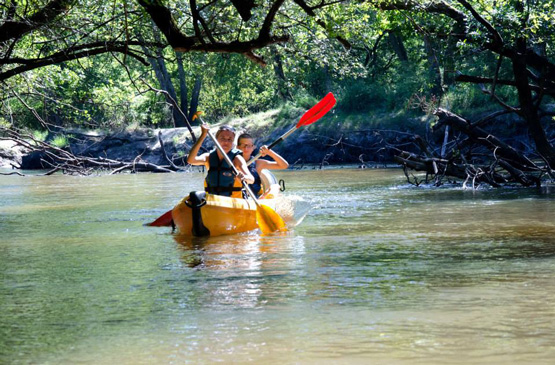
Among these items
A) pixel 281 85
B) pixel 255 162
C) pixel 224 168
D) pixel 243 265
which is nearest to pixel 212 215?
pixel 224 168

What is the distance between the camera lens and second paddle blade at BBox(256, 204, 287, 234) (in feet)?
30.7

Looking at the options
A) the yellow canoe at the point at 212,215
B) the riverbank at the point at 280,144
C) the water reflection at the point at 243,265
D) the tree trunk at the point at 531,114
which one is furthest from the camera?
the riverbank at the point at 280,144

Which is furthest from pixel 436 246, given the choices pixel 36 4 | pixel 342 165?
pixel 342 165

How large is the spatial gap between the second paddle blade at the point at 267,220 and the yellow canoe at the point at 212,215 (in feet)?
0.23

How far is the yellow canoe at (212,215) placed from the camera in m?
8.77

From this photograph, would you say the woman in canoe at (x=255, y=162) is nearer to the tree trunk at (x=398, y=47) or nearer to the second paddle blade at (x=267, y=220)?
the second paddle blade at (x=267, y=220)

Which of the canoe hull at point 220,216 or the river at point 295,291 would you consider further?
the canoe hull at point 220,216

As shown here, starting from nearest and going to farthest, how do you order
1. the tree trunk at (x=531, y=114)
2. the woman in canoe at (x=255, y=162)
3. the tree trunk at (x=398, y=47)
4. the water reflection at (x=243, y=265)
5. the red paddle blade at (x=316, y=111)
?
the water reflection at (x=243, y=265) < the woman in canoe at (x=255, y=162) < the red paddle blade at (x=316, y=111) < the tree trunk at (x=531, y=114) < the tree trunk at (x=398, y=47)

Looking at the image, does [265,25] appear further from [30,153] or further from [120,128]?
[30,153]

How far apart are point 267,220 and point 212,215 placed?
2.63 ft

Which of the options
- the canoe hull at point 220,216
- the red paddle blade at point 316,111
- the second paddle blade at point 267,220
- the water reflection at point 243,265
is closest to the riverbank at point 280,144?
the red paddle blade at point 316,111

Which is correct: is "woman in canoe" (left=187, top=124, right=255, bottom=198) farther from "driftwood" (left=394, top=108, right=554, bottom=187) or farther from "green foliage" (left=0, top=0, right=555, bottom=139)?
"driftwood" (left=394, top=108, right=554, bottom=187)

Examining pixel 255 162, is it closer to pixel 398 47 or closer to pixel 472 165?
pixel 472 165

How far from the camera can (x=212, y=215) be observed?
8875 mm
